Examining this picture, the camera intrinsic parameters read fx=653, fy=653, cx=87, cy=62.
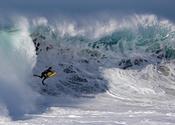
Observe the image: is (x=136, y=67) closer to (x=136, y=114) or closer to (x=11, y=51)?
(x=11, y=51)

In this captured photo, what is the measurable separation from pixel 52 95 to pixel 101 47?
6.27 meters

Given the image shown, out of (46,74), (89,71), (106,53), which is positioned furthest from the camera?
(106,53)

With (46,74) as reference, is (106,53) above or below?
above

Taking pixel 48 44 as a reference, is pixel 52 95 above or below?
below

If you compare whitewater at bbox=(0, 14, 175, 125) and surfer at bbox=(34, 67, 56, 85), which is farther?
surfer at bbox=(34, 67, 56, 85)

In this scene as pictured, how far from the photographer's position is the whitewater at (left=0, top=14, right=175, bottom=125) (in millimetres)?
19203

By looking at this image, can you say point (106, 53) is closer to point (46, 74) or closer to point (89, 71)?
point (89, 71)

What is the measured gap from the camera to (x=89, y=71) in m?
26.2

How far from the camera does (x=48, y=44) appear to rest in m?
27.2

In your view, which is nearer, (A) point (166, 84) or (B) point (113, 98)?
(B) point (113, 98)

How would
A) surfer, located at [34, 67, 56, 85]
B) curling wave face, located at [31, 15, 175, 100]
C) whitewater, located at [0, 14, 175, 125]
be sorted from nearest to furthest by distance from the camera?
whitewater, located at [0, 14, 175, 125] < surfer, located at [34, 67, 56, 85] < curling wave face, located at [31, 15, 175, 100]

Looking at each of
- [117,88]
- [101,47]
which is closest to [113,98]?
[117,88]

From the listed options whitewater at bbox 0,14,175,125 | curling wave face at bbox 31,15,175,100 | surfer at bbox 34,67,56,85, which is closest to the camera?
whitewater at bbox 0,14,175,125

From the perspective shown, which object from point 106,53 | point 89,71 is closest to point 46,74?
point 89,71
